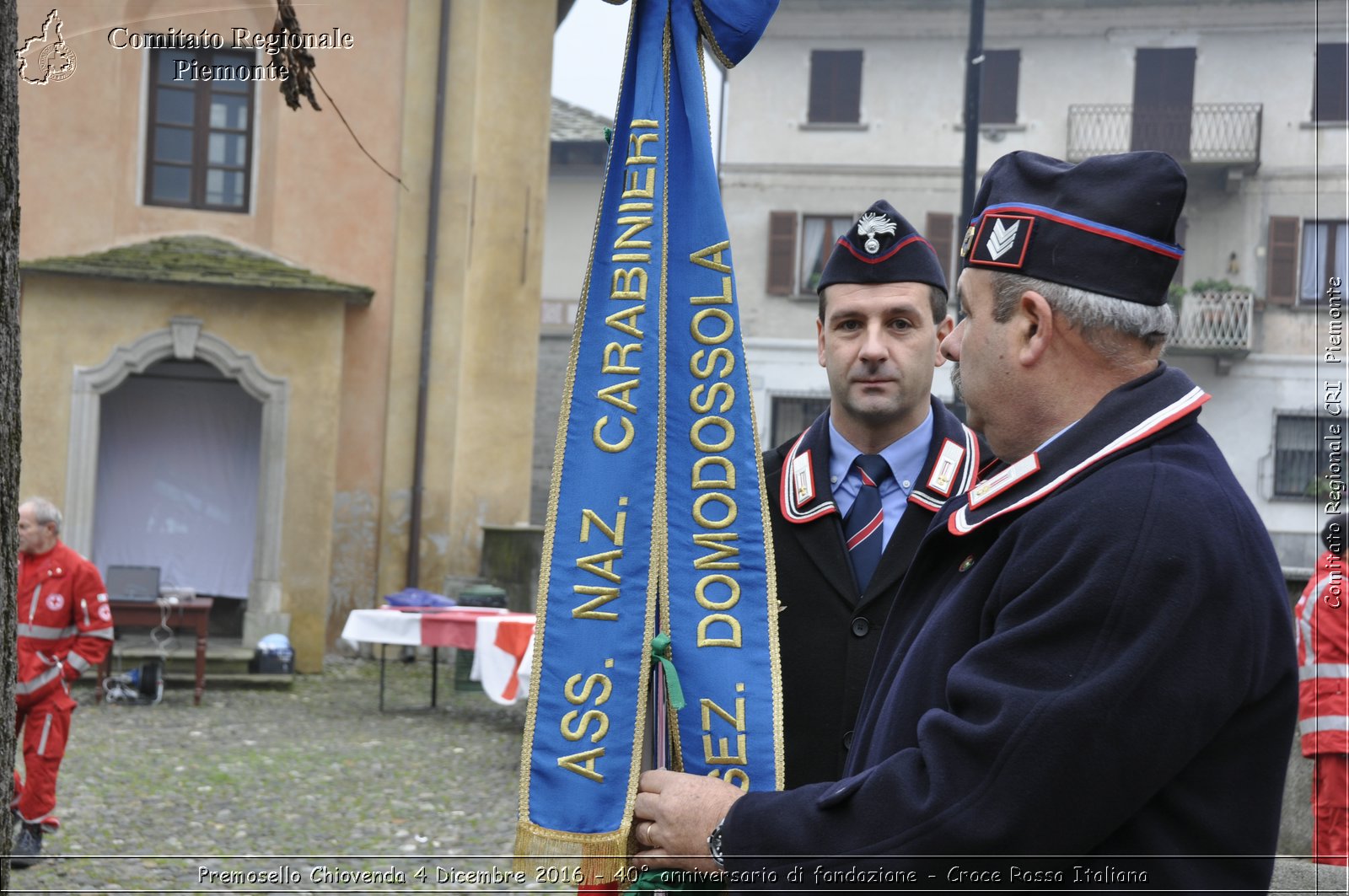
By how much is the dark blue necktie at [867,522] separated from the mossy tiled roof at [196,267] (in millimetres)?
12891

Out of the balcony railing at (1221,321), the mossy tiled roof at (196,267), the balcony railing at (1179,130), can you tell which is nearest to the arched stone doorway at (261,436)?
the mossy tiled roof at (196,267)

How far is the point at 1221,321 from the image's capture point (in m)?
24.2

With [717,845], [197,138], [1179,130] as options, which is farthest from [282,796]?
[1179,130]

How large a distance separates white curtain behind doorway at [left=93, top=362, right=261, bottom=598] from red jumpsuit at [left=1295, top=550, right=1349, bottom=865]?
11.8 m

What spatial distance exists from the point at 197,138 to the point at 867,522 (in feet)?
45.9

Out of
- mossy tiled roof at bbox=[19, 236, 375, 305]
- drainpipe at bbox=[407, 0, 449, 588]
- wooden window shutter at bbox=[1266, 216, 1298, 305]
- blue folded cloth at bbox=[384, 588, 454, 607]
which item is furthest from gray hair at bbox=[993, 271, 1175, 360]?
wooden window shutter at bbox=[1266, 216, 1298, 305]

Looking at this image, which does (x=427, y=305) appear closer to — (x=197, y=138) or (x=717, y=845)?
(x=197, y=138)

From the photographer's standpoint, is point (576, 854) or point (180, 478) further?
point (180, 478)

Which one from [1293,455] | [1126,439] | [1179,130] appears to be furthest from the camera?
[1179,130]

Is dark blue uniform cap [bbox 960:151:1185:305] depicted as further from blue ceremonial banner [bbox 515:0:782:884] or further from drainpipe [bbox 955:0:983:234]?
drainpipe [bbox 955:0:983:234]

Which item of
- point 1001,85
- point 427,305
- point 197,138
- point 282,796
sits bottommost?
point 282,796

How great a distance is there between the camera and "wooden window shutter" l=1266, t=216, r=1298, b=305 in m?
24.4

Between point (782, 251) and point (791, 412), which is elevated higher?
point (782, 251)

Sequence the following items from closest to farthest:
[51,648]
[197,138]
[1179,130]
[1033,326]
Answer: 1. [1033,326]
2. [51,648]
3. [197,138]
4. [1179,130]
